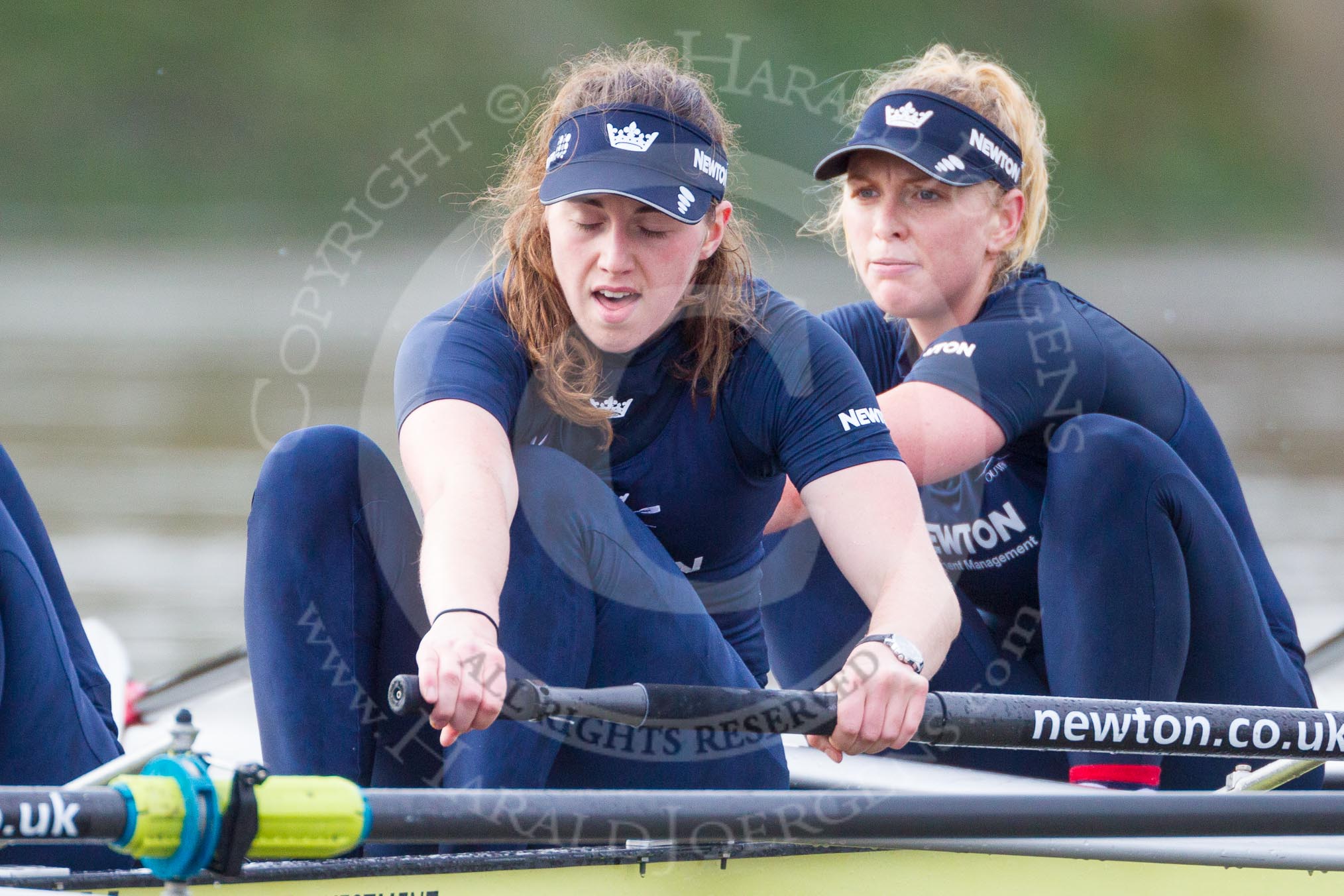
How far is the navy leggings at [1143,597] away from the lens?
1.73 m

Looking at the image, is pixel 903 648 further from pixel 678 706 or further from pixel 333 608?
pixel 333 608

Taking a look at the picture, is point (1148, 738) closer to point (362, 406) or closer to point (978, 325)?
point (978, 325)

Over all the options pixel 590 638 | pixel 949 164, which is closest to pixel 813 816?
pixel 590 638

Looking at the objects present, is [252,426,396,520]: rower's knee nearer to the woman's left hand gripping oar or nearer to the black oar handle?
the black oar handle

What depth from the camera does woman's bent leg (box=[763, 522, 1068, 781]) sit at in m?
1.92

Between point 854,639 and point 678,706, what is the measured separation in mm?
664

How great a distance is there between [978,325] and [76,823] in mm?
1248

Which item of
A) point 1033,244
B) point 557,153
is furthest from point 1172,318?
point 557,153

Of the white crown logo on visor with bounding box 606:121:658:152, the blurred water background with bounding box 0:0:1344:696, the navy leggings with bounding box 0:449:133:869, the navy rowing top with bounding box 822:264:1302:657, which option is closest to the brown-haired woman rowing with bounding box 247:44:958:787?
the white crown logo on visor with bounding box 606:121:658:152

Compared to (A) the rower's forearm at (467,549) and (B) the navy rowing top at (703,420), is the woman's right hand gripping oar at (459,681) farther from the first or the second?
(B) the navy rowing top at (703,420)

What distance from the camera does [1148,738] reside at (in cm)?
143

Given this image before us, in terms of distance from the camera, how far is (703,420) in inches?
63.3

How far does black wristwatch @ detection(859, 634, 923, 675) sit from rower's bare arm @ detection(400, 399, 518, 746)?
35 centimetres

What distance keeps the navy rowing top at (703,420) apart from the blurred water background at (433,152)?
8534mm
